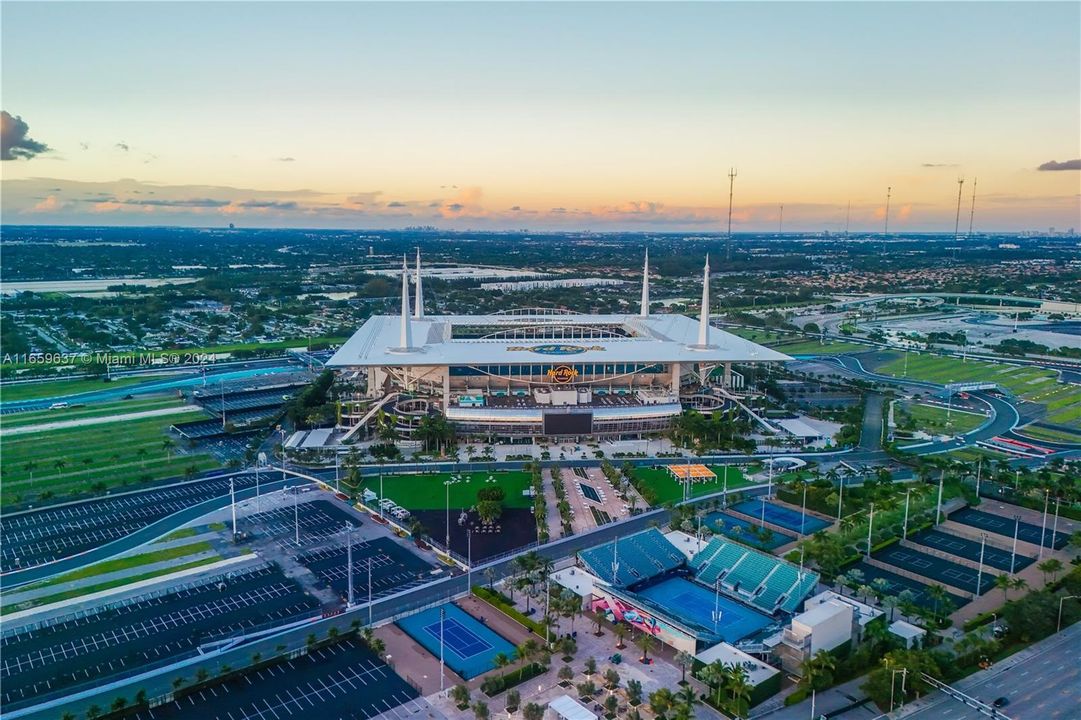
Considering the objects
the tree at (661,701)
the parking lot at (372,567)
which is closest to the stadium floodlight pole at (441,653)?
the parking lot at (372,567)

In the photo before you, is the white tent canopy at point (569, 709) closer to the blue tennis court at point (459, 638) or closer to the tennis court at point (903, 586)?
the blue tennis court at point (459, 638)

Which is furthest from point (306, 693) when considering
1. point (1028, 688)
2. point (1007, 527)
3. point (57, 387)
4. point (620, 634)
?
point (57, 387)

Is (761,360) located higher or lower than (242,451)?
higher

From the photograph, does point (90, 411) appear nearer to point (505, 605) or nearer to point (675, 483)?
point (505, 605)

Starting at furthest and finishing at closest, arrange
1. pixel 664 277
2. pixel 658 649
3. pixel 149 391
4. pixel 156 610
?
1. pixel 664 277
2. pixel 149 391
3. pixel 156 610
4. pixel 658 649

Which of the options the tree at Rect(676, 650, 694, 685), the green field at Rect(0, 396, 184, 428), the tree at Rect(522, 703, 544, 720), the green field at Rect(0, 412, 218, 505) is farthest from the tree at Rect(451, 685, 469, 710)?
the green field at Rect(0, 396, 184, 428)

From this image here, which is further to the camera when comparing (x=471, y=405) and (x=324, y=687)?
(x=471, y=405)

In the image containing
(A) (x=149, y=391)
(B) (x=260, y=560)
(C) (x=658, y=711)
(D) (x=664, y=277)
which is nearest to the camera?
(C) (x=658, y=711)

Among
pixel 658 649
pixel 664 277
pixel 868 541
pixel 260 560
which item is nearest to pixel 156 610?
pixel 260 560

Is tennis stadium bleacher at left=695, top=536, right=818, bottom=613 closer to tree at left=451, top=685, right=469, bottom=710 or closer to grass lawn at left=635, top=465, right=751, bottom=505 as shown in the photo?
grass lawn at left=635, top=465, right=751, bottom=505

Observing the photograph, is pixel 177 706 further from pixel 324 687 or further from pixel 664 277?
pixel 664 277
